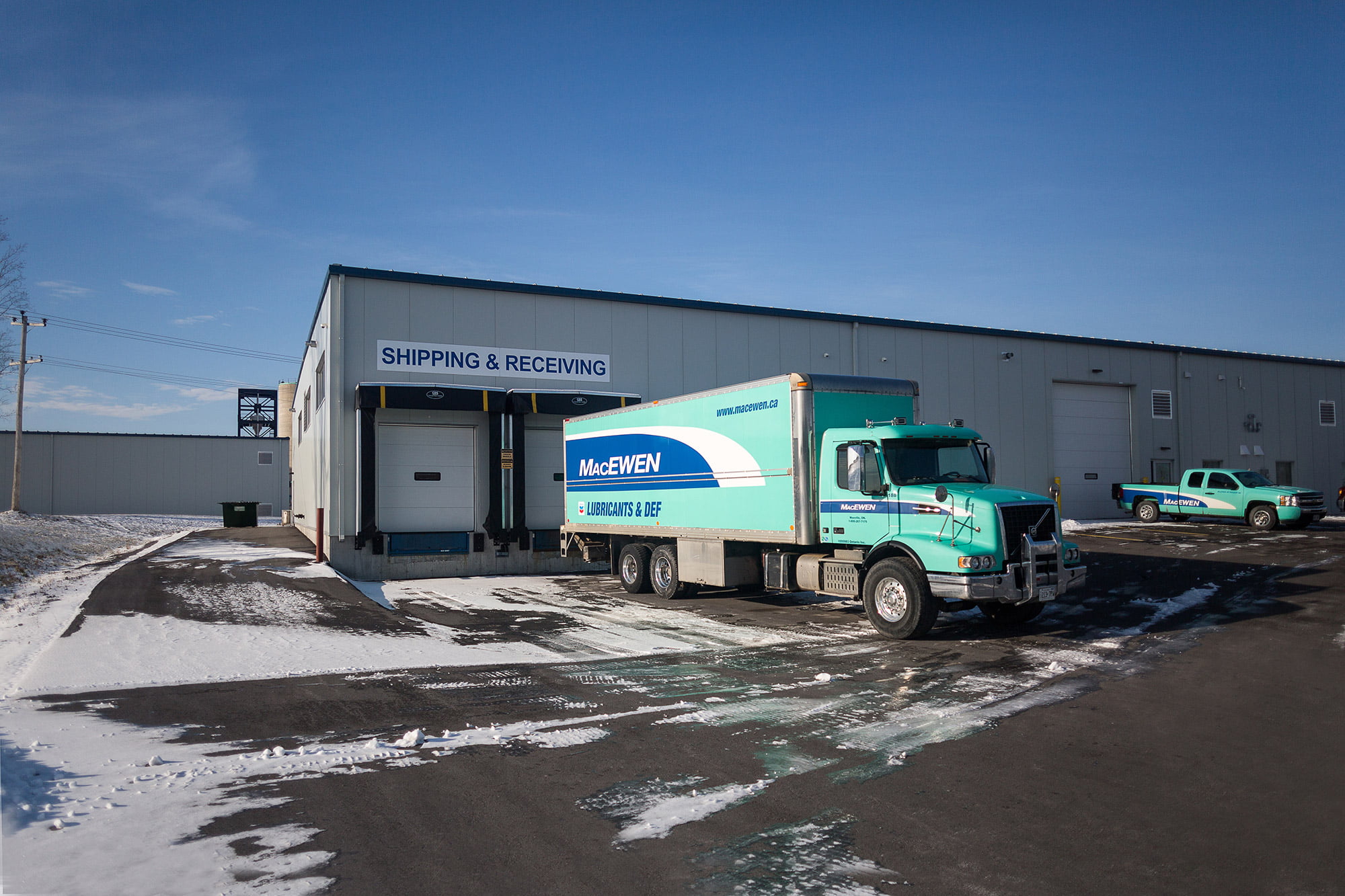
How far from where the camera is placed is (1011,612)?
12086 millimetres

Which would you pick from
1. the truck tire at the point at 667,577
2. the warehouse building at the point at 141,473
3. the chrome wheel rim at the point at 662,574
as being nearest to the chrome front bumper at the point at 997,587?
the truck tire at the point at 667,577

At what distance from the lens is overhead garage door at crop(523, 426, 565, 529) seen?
71.2 feet

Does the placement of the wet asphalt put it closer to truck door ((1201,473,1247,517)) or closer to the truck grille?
the truck grille

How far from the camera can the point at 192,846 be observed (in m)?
4.21

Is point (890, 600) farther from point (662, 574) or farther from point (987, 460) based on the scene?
point (662, 574)

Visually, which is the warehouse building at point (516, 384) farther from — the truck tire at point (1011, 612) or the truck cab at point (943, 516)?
the truck tire at point (1011, 612)

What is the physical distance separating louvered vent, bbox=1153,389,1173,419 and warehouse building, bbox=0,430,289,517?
43.9m

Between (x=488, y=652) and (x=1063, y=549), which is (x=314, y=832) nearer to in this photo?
(x=488, y=652)

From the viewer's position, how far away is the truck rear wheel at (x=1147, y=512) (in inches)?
1188

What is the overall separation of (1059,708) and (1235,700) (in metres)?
1.69

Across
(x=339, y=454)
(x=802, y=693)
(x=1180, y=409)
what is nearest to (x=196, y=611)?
(x=339, y=454)

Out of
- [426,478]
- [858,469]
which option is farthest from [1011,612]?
[426,478]

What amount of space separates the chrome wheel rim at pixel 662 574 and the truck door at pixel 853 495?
13.0 ft

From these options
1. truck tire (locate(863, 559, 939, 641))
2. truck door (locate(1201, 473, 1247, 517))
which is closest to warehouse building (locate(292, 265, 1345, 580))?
truck door (locate(1201, 473, 1247, 517))
